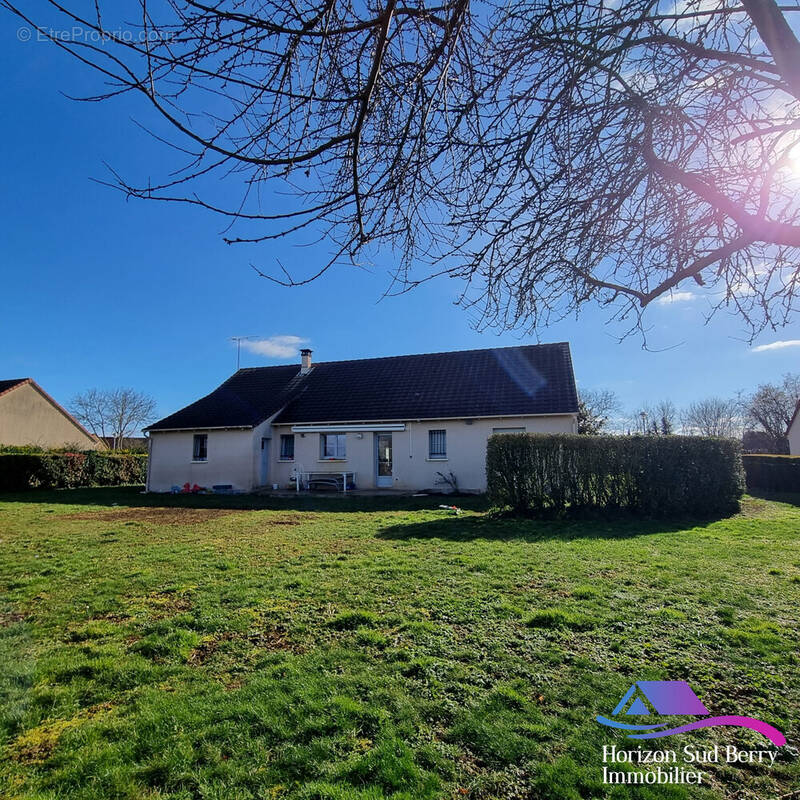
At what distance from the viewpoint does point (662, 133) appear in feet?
12.8

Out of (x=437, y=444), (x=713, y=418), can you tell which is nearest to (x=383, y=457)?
(x=437, y=444)

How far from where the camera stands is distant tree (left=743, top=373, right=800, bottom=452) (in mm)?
49062

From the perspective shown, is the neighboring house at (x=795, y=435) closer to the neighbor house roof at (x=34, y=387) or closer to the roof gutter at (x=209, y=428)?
the roof gutter at (x=209, y=428)

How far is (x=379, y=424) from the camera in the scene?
70.3 ft

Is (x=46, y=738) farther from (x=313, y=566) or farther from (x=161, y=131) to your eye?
(x=313, y=566)

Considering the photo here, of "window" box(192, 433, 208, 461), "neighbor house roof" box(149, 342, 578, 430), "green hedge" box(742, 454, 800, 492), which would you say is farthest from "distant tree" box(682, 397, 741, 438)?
"window" box(192, 433, 208, 461)

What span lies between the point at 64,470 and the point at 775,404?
64962 mm

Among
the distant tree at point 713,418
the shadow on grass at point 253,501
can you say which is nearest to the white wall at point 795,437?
the distant tree at point 713,418

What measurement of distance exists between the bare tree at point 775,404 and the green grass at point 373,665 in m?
53.6

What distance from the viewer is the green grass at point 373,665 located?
8.52ft

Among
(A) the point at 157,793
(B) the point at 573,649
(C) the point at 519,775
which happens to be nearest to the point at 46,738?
(A) the point at 157,793

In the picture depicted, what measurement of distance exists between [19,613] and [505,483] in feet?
35.8

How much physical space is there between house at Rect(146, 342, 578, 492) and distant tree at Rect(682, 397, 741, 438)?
5174 centimetres

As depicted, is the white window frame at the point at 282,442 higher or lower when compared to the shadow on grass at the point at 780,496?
higher
